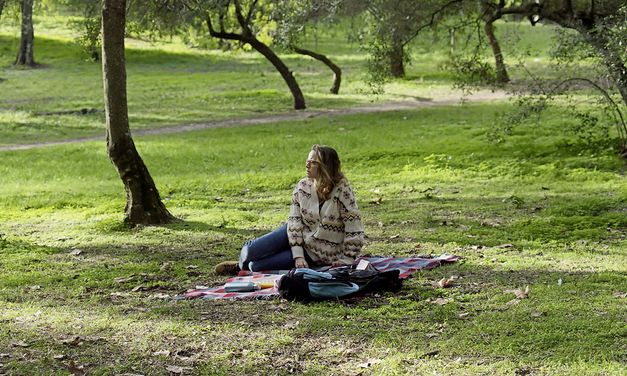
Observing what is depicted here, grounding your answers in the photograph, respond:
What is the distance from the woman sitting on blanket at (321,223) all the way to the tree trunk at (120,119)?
347 centimetres

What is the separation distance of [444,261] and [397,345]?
264 centimetres

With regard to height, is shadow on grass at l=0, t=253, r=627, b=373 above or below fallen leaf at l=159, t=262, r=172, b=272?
above

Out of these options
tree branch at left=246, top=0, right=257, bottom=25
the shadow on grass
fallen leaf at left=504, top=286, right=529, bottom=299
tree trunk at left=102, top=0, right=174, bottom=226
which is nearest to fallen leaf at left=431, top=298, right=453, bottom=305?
the shadow on grass

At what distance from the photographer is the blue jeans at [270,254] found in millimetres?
8328

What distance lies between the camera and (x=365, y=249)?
31.8 feet

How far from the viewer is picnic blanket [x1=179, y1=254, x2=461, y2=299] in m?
7.58

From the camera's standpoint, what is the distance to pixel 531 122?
1989cm

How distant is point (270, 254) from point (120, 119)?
12.0 ft

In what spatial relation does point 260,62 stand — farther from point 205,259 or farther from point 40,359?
point 40,359

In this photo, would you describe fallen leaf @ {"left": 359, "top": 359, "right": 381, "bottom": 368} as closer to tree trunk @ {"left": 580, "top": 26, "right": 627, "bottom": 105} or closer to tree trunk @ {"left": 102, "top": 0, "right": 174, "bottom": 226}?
tree trunk @ {"left": 102, "top": 0, "right": 174, "bottom": 226}

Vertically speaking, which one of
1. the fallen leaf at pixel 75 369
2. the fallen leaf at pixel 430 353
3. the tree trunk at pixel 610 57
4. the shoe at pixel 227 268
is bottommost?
the shoe at pixel 227 268

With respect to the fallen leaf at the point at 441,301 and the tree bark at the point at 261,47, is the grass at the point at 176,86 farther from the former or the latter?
the fallen leaf at the point at 441,301

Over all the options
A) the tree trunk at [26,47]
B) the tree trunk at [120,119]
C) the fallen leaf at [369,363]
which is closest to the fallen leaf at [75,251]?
the tree trunk at [120,119]

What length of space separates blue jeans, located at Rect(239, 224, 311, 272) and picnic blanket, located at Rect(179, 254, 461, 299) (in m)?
0.06
